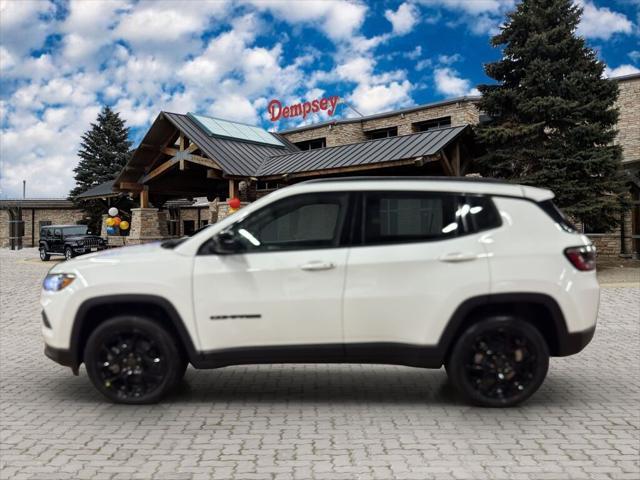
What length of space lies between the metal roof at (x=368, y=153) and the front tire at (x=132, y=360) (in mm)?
13651

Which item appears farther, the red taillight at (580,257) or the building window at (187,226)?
the building window at (187,226)

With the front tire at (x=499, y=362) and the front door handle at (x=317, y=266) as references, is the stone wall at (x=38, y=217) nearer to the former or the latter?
the front door handle at (x=317, y=266)

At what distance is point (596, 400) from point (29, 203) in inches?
2127

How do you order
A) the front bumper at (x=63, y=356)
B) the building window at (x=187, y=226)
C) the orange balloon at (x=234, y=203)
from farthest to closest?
the building window at (x=187, y=226) < the orange balloon at (x=234, y=203) < the front bumper at (x=63, y=356)

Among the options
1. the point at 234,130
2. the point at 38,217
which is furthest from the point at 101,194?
the point at 38,217

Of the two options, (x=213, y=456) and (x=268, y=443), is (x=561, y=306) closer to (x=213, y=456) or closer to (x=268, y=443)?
(x=268, y=443)

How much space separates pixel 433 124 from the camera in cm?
3225

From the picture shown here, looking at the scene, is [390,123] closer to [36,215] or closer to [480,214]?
[480,214]

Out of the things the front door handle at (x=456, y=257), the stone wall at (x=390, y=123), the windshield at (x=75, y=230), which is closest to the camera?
the front door handle at (x=456, y=257)

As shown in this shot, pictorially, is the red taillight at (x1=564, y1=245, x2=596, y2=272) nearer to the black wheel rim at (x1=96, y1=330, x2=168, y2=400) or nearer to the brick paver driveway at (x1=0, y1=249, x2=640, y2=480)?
the brick paver driveway at (x1=0, y1=249, x2=640, y2=480)

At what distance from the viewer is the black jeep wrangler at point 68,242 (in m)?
29.1

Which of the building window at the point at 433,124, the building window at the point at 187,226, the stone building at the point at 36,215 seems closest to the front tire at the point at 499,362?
the building window at the point at 433,124

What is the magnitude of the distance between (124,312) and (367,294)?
2.14 metres

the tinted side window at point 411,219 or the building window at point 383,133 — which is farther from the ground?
the building window at point 383,133
